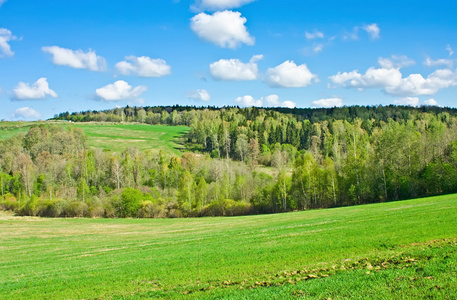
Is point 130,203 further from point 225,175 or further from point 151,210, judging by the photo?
point 225,175

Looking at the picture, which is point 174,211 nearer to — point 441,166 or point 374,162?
point 374,162

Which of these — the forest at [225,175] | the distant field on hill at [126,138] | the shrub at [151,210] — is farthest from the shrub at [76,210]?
the distant field on hill at [126,138]

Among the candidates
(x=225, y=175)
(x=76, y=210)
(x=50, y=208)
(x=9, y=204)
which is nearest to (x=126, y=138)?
(x=9, y=204)

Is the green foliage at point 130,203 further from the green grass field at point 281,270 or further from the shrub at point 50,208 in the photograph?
the green grass field at point 281,270

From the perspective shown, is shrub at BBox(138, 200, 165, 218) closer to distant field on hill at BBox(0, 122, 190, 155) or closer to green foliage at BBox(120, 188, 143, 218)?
green foliage at BBox(120, 188, 143, 218)

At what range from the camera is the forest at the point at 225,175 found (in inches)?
2857

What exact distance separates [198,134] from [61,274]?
15395 centimetres

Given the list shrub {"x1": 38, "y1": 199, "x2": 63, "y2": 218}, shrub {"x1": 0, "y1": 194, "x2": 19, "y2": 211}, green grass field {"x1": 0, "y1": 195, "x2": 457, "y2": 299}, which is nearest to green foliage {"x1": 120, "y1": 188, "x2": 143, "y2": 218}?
shrub {"x1": 38, "y1": 199, "x2": 63, "y2": 218}

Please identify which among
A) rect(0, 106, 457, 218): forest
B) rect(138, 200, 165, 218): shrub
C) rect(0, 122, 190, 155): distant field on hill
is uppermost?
rect(0, 122, 190, 155): distant field on hill

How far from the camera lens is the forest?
72.6m

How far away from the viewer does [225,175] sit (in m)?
97.3

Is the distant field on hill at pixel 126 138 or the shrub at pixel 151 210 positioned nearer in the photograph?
the shrub at pixel 151 210

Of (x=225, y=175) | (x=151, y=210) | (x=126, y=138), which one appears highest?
(x=126, y=138)

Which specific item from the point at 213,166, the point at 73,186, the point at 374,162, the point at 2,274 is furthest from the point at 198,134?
the point at 2,274
